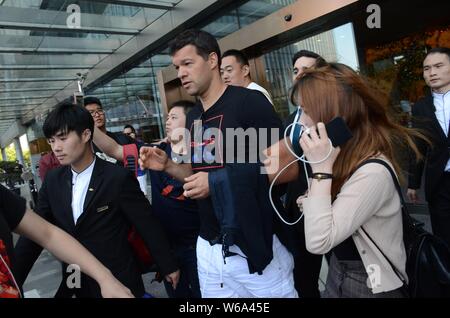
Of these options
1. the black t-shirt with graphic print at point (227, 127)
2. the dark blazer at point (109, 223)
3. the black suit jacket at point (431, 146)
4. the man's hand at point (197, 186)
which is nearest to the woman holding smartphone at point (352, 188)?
the black t-shirt with graphic print at point (227, 127)

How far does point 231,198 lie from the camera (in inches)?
57.2

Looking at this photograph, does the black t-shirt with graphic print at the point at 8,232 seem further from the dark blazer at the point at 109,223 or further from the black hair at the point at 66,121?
the black hair at the point at 66,121

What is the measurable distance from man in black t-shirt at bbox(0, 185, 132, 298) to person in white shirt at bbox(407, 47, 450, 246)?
2.58 metres

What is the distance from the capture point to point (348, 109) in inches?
53.7

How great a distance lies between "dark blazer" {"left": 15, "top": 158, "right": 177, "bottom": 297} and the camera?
74.3 inches

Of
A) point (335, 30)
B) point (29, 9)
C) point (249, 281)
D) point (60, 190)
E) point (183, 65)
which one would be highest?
point (29, 9)

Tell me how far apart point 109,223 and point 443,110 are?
2.70m

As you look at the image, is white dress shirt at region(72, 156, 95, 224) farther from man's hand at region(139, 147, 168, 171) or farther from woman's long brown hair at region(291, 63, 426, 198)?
woman's long brown hair at region(291, 63, 426, 198)

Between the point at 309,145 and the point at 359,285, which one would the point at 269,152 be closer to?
the point at 309,145

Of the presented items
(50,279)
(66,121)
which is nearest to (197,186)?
(66,121)

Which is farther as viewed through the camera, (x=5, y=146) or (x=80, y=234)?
(x=5, y=146)

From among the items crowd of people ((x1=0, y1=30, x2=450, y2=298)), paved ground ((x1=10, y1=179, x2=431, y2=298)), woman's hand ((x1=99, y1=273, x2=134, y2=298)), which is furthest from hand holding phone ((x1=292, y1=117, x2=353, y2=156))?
paved ground ((x1=10, y1=179, x2=431, y2=298))

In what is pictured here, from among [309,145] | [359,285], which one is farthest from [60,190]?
[359,285]

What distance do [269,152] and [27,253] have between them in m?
1.40
